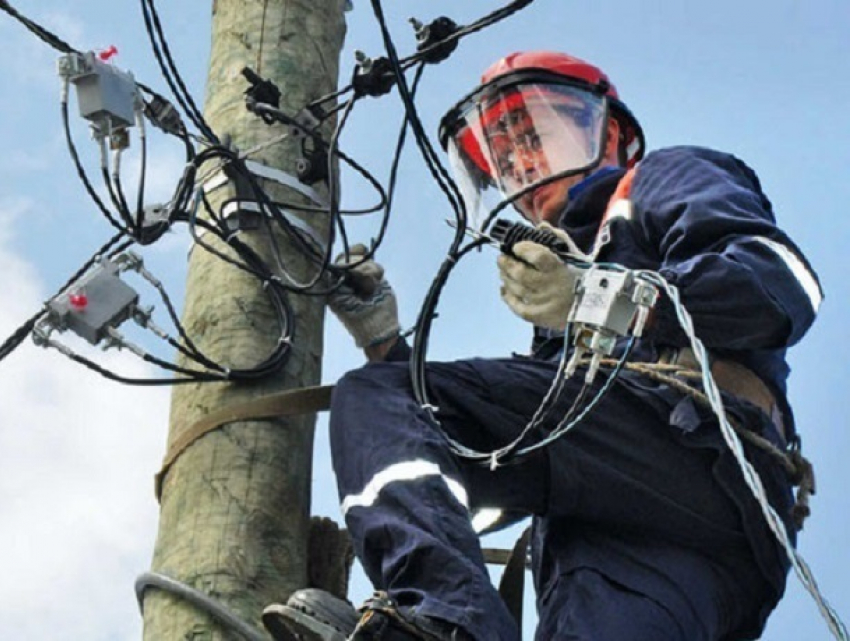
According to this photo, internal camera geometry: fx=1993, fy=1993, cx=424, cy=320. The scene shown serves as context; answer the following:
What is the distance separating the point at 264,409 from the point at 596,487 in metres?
0.83

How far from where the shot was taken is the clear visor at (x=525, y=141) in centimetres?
559

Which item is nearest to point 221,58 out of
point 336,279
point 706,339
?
point 336,279

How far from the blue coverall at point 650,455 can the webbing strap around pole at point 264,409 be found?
0.63 ft

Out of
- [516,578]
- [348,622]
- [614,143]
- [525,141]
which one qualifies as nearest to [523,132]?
[525,141]

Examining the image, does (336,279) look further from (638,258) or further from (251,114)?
(638,258)

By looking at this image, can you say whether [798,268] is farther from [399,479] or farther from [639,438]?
[399,479]

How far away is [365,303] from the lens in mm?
5688

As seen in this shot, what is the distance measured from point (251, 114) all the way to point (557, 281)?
143cm

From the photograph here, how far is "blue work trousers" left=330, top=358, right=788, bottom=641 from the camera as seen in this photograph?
14.6 feet

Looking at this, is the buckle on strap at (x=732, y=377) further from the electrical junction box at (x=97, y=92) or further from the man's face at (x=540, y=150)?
the electrical junction box at (x=97, y=92)

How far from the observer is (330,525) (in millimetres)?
4820

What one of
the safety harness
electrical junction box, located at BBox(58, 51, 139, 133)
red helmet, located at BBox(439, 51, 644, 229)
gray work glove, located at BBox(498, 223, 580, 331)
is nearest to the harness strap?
the safety harness

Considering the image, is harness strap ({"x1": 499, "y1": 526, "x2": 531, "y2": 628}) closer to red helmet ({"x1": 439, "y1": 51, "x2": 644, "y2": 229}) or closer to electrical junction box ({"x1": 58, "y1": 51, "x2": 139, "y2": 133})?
red helmet ({"x1": 439, "y1": 51, "x2": 644, "y2": 229})

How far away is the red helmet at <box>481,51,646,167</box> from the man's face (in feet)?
0.79
